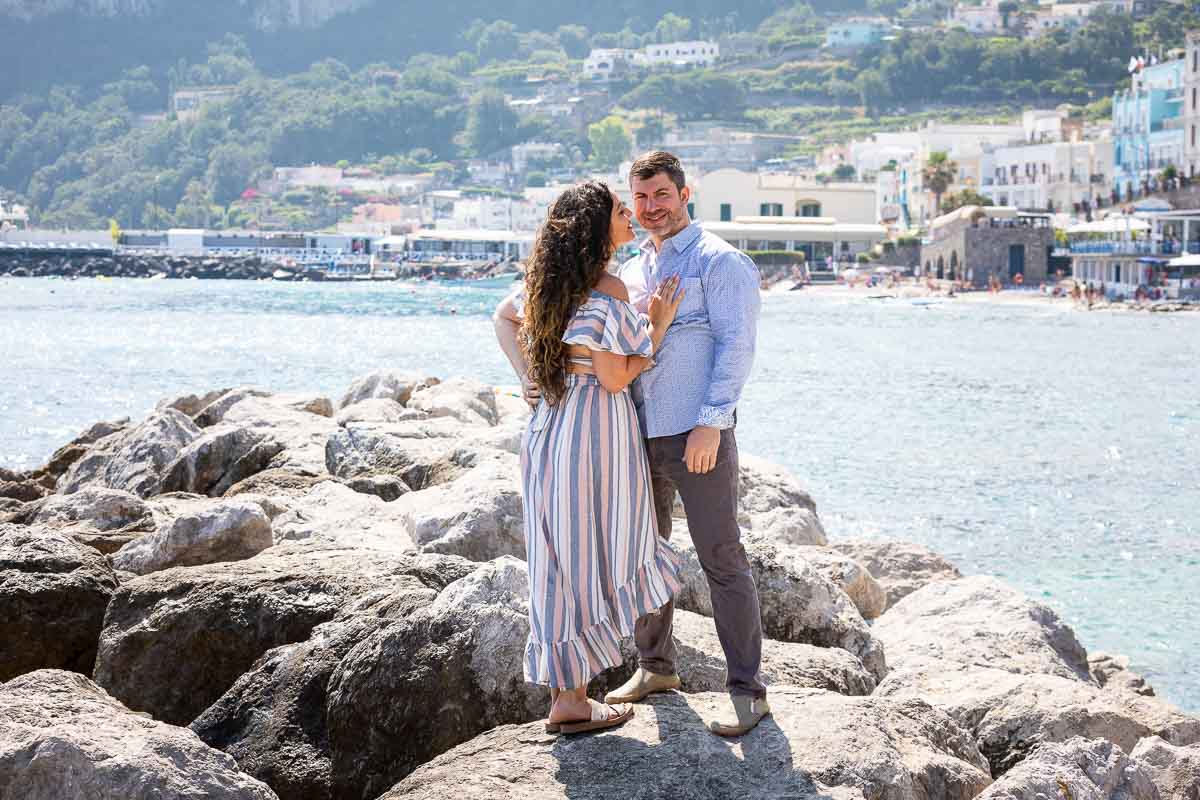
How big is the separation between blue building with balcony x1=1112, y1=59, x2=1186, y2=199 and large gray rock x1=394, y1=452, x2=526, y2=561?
64679 mm

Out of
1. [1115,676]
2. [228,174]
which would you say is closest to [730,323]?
[1115,676]

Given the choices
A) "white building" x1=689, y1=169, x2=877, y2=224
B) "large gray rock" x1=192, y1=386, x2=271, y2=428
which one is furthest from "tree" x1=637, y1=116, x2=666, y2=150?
"large gray rock" x1=192, y1=386, x2=271, y2=428

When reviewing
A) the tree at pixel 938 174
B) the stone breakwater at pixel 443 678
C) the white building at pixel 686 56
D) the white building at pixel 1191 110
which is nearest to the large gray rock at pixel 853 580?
the stone breakwater at pixel 443 678

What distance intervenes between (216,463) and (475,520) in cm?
383

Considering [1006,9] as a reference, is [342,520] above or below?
below

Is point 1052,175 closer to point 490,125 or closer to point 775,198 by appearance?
point 775,198

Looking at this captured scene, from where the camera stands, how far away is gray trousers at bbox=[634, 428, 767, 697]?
13.2 feet

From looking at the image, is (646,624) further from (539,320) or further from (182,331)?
(182,331)

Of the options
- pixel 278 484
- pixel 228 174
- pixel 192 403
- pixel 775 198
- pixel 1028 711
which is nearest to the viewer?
pixel 1028 711

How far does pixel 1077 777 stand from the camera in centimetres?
378

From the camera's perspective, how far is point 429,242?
109 metres

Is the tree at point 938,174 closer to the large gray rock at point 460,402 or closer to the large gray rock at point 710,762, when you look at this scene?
the large gray rock at point 460,402

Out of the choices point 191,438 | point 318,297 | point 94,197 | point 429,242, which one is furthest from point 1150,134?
point 94,197

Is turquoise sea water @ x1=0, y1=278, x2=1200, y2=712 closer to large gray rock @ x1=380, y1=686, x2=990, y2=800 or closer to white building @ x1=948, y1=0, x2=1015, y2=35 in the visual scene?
large gray rock @ x1=380, y1=686, x2=990, y2=800
